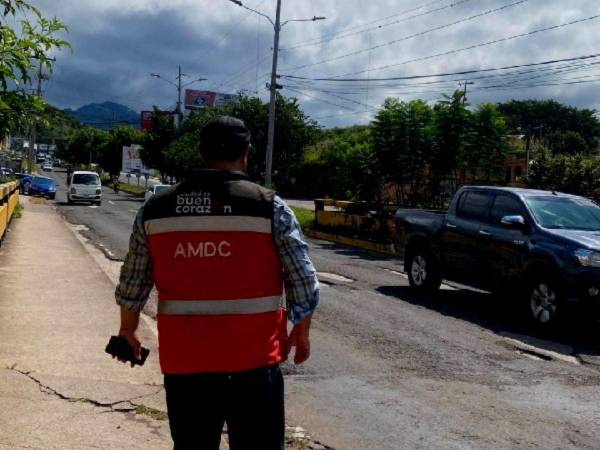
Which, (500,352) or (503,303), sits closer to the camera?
(500,352)

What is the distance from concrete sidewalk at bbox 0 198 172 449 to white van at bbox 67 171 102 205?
29.6 metres

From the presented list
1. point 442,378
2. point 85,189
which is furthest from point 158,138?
point 442,378

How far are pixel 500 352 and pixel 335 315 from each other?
246 centimetres

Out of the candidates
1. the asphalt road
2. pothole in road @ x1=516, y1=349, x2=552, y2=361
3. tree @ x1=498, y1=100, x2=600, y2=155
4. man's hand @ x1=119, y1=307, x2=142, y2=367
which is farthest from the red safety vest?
tree @ x1=498, y1=100, x2=600, y2=155

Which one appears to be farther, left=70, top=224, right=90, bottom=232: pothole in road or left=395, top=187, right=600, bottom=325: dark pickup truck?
left=70, top=224, right=90, bottom=232: pothole in road

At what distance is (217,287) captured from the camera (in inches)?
105

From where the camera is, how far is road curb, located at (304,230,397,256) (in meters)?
20.5

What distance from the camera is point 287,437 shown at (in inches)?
193

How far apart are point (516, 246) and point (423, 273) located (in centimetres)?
243

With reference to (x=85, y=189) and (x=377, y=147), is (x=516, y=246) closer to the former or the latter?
(x=377, y=147)

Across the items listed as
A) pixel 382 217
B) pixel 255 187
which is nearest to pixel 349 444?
pixel 255 187

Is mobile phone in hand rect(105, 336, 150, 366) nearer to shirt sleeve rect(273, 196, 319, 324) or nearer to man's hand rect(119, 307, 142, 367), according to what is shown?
man's hand rect(119, 307, 142, 367)

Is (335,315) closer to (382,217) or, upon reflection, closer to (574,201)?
(574,201)

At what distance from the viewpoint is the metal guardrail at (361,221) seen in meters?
21.2
